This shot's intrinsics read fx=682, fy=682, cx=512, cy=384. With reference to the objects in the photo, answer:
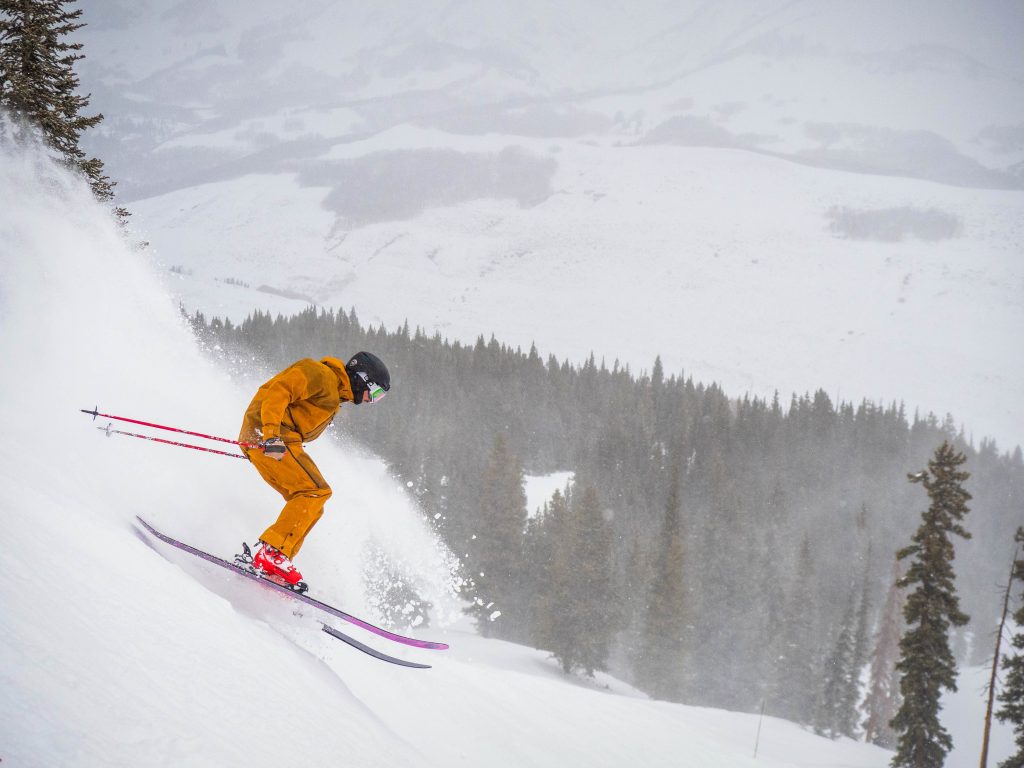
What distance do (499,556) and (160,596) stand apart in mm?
45700

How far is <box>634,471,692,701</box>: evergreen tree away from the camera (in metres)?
48.3

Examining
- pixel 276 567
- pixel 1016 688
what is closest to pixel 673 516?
pixel 1016 688

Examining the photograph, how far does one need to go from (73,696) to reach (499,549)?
4750cm

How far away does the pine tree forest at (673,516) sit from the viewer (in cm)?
4838

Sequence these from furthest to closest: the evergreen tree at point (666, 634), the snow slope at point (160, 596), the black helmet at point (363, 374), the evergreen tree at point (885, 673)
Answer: the evergreen tree at point (666, 634) < the evergreen tree at point (885, 673) < the black helmet at point (363, 374) < the snow slope at point (160, 596)

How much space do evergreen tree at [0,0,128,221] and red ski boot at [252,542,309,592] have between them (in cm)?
1133

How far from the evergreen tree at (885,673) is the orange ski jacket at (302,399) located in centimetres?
4568

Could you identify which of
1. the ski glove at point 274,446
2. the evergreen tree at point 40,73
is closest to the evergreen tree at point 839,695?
the ski glove at point 274,446

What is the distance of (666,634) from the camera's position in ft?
160

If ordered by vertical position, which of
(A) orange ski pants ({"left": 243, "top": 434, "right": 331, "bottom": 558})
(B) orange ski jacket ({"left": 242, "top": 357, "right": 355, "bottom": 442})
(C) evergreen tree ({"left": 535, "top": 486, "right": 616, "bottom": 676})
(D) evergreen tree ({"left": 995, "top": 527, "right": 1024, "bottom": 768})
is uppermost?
(B) orange ski jacket ({"left": 242, "top": 357, "right": 355, "bottom": 442})

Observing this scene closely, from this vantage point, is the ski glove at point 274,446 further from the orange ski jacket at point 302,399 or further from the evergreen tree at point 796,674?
the evergreen tree at point 796,674

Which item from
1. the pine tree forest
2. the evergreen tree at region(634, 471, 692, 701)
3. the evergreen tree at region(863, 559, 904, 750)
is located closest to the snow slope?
the pine tree forest

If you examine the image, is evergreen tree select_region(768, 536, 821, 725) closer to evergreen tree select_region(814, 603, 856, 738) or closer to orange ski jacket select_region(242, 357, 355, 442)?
evergreen tree select_region(814, 603, 856, 738)

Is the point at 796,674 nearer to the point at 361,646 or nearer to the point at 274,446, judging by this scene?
the point at 361,646
